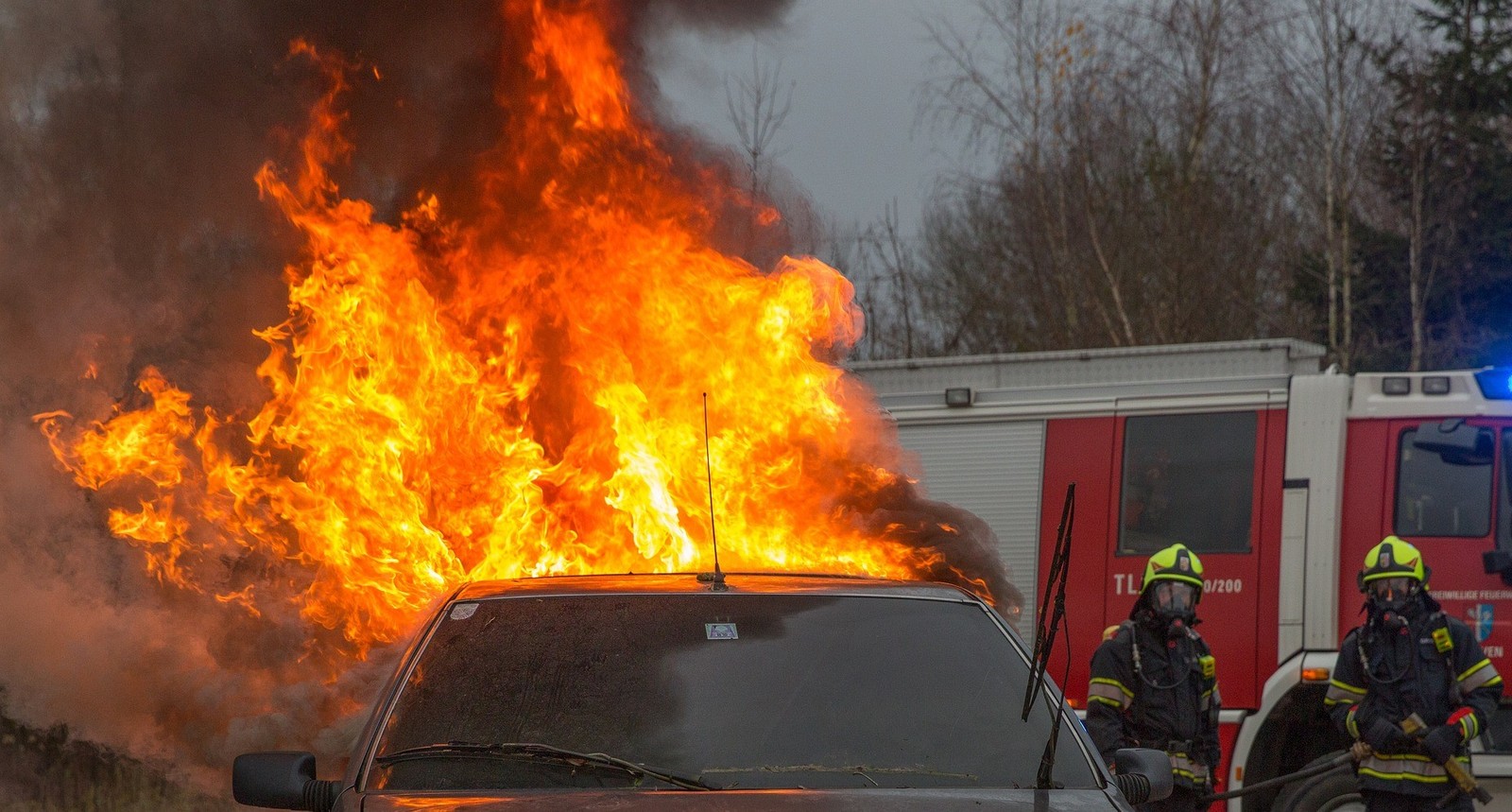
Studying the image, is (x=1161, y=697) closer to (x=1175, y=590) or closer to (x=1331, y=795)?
(x=1175, y=590)

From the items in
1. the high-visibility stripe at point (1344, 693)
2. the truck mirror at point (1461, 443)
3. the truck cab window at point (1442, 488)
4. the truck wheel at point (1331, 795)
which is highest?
the truck mirror at point (1461, 443)

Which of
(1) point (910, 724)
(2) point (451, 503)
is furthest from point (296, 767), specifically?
(2) point (451, 503)

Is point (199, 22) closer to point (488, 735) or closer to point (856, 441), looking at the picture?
point (856, 441)

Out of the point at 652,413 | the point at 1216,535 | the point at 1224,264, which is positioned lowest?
the point at 1216,535

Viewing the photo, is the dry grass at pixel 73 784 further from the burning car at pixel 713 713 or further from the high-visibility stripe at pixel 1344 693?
the burning car at pixel 713 713

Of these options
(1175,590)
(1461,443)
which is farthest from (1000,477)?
(1175,590)

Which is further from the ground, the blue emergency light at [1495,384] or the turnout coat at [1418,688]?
the blue emergency light at [1495,384]

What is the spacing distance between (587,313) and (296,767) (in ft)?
14.1

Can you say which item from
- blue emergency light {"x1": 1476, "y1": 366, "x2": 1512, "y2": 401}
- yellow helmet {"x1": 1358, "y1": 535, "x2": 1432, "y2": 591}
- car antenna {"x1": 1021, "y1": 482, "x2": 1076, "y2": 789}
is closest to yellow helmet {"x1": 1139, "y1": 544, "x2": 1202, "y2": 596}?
yellow helmet {"x1": 1358, "y1": 535, "x2": 1432, "y2": 591}

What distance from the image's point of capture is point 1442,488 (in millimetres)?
9609

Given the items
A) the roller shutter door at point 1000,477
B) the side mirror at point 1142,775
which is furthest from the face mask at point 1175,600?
the roller shutter door at point 1000,477

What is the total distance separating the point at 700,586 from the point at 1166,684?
10.7ft

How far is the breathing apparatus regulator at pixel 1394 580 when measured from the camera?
24.4ft

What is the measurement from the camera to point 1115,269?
81.5 ft
